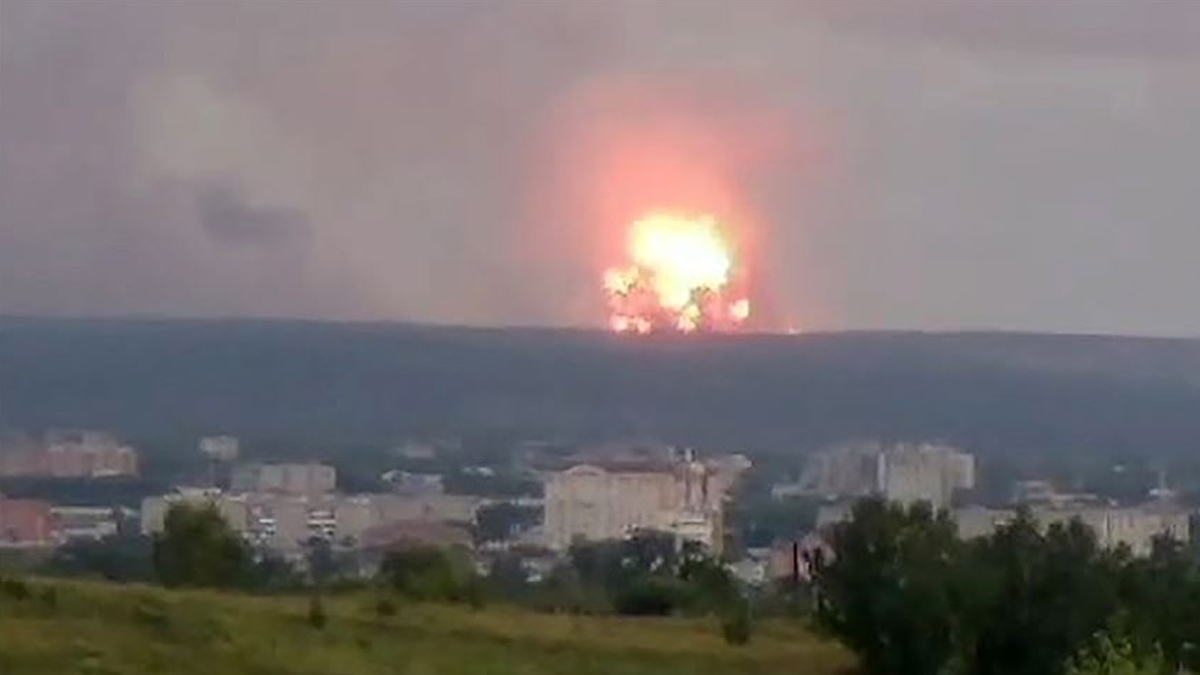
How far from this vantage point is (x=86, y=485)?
314 ft

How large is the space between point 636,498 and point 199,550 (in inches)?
1945

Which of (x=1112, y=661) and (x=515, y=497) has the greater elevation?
(x=515, y=497)

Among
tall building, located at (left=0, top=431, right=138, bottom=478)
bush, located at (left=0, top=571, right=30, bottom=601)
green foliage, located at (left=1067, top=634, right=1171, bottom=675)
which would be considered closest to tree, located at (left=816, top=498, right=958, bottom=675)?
green foliage, located at (left=1067, top=634, right=1171, bottom=675)

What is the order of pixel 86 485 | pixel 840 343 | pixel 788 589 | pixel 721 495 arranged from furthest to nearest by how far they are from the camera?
pixel 840 343
pixel 721 495
pixel 86 485
pixel 788 589

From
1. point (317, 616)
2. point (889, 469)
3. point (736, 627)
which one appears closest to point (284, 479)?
point (889, 469)

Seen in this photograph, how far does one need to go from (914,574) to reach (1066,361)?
83229mm

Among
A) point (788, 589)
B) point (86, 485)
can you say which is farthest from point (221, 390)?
point (788, 589)

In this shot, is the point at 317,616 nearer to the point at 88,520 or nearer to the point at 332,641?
the point at 332,641

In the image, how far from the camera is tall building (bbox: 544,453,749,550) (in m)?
92.5

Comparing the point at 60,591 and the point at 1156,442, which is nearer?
the point at 60,591

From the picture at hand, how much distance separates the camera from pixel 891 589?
4141cm

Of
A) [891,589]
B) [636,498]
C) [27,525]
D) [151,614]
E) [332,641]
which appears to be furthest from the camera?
[636,498]

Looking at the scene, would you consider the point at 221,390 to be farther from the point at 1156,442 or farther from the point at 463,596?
the point at 463,596

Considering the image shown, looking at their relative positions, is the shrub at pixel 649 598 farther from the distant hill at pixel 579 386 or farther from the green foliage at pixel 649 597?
the distant hill at pixel 579 386
